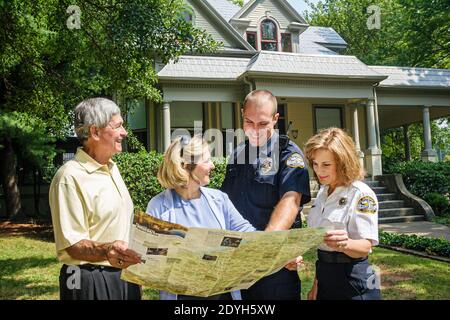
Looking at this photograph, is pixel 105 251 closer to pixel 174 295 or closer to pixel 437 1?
pixel 174 295

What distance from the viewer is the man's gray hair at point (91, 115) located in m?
2.30

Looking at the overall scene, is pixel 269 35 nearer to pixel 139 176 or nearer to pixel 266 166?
pixel 139 176

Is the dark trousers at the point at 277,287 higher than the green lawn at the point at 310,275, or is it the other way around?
the dark trousers at the point at 277,287

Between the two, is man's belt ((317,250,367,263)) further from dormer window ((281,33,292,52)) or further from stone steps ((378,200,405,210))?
dormer window ((281,33,292,52))

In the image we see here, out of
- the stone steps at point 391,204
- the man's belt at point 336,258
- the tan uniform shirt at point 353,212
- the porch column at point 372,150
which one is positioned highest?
the porch column at point 372,150

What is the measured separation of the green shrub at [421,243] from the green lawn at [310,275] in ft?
1.48

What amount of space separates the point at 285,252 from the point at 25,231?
12.4 m

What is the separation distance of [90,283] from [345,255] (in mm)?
1398

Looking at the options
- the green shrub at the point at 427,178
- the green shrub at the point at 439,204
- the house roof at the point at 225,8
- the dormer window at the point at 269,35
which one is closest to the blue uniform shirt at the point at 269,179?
the green shrub at the point at 439,204

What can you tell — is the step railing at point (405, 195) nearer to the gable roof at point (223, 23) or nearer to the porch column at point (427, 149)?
the porch column at point (427, 149)

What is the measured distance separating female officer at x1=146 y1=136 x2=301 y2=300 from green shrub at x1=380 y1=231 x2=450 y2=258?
21.4 feet

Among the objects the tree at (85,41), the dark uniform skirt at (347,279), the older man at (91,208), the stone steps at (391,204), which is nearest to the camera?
the older man at (91,208)

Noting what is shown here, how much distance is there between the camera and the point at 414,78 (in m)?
16.6

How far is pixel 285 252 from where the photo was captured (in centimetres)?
178
